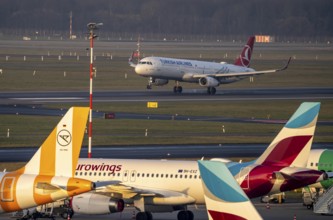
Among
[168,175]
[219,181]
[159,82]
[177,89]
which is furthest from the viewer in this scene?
[159,82]

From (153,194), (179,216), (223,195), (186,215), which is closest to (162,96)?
(179,216)

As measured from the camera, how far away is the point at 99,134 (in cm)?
8400

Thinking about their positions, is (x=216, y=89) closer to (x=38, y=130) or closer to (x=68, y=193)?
(x=38, y=130)

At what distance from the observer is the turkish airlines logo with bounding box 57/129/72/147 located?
117 ft

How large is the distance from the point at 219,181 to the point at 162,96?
10135 centimetres

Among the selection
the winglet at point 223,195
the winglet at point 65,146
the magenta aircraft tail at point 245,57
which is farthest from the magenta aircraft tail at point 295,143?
the magenta aircraft tail at point 245,57

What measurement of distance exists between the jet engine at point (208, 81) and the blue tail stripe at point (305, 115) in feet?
275

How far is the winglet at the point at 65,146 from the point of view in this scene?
35.5 m

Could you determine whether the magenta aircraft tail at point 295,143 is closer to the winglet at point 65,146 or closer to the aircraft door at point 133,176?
the aircraft door at point 133,176

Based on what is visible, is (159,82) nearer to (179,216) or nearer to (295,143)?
(179,216)

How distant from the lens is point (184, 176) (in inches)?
1848

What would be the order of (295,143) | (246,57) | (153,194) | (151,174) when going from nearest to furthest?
(295,143) → (153,194) → (151,174) → (246,57)

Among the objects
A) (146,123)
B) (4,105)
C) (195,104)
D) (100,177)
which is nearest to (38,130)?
(146,123)

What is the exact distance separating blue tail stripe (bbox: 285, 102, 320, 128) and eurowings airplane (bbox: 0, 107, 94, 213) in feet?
46.7
